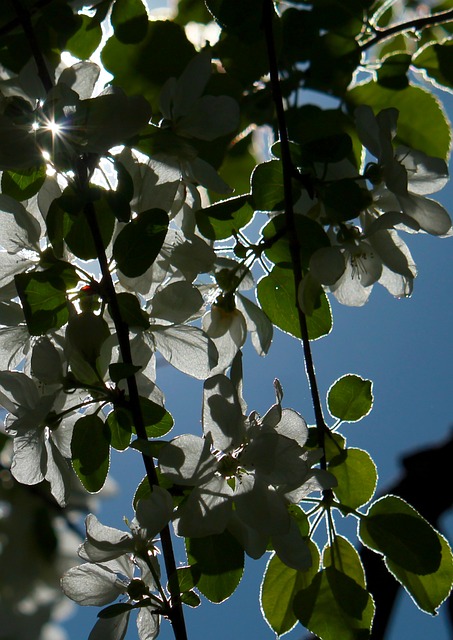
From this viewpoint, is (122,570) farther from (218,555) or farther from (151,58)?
(151,58)

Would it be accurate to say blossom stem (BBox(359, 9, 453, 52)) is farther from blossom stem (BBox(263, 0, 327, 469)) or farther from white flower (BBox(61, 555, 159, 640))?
white flower (BBox(61, 555, 159, 640))

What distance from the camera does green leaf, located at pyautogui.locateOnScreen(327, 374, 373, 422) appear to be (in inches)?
29.8

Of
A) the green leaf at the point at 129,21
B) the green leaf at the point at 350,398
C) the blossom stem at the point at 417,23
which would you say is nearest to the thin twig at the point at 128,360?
the green leaf at the point at 350,398

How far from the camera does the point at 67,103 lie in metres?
0.58

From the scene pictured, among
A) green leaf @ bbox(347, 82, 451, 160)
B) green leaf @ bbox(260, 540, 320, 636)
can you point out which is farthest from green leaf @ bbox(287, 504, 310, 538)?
green leaf @ bbox(347, 82, 451, 160)

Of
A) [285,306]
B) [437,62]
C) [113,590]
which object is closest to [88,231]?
[285,306]

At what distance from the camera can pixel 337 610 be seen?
2.18ft

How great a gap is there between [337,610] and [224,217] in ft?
1.22

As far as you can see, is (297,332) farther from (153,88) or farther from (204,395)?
(153,88)

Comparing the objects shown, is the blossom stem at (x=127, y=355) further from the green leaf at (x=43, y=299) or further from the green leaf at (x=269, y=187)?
the green leaf at (x=269, y=187)

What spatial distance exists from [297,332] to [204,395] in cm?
19

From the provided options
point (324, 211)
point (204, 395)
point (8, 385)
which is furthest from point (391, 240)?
point (8, 385)

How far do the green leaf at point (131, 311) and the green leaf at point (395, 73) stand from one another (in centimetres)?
51

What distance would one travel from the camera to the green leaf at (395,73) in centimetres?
95
